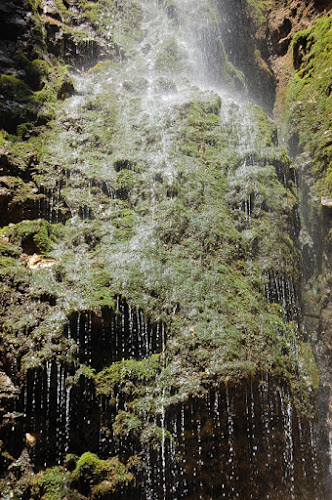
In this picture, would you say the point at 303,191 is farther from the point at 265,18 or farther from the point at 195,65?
the point at 265,18

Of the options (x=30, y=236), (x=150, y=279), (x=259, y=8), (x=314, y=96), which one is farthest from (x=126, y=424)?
(x=259, y=8)

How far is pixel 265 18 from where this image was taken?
26.9ft

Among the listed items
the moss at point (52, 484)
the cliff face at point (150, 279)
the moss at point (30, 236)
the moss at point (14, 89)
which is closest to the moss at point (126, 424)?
the cliff face at point (150, 279)

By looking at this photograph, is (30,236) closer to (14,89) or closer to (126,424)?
(126,424)

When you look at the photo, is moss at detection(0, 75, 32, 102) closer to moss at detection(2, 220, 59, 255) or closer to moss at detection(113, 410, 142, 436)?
moss at detection(2, 220, 59, 255)

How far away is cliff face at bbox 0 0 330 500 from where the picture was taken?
3.14 m

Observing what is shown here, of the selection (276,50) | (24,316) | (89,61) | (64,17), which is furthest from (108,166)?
(276,50)

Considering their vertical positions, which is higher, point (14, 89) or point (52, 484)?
point (14, 89)

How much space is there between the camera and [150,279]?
3883 mm

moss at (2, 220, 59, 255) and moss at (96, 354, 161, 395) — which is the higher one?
moss at (2, 220, 59, 255)

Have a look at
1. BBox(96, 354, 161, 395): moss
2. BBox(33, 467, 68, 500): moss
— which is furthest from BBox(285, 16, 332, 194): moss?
BBox(33, 467, 68, 500): moss

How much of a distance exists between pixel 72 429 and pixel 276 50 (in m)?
8.72

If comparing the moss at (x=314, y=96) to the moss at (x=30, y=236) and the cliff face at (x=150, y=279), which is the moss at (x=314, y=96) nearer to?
the cliff face at (x=150, y=279)

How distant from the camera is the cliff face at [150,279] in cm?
314
